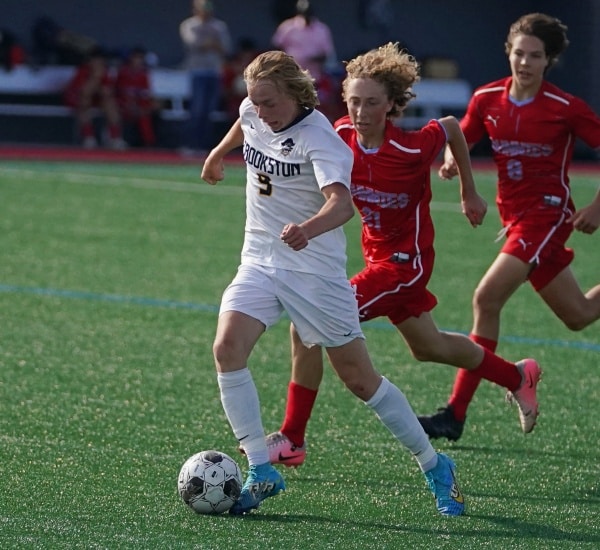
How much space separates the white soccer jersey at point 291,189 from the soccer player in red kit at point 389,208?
0.51 metres

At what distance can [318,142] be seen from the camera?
4453mm

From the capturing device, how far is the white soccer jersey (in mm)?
4480

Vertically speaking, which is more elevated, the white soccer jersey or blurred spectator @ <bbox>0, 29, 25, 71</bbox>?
the white soccer jersey

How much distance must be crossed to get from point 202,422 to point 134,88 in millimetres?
15084

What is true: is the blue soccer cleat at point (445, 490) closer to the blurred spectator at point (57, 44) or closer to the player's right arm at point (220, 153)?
the player's right arm at point (220, 153)

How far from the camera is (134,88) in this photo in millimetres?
20281

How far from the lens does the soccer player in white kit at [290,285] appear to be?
4.45m

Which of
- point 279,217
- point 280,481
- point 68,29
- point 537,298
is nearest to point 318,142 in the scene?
point 279,217

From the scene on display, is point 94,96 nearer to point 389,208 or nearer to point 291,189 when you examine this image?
point 389,208

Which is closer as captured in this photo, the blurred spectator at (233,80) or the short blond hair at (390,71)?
the short blond hair at (390,71)

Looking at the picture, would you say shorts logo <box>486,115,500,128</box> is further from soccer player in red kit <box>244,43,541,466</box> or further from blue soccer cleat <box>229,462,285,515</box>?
blue soccer cleat <box>229,462,285,515</box>

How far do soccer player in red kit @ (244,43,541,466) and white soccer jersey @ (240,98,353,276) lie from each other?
1.66 feet

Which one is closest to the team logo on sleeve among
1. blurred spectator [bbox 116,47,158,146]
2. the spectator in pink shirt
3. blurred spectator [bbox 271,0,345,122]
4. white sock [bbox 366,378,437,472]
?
white sock [bbox 366,378,437,472]

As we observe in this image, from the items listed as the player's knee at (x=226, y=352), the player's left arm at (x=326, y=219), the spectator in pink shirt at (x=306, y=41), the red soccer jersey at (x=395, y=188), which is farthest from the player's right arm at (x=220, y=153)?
the spectator in pink shirt at (x=306, y=41)
